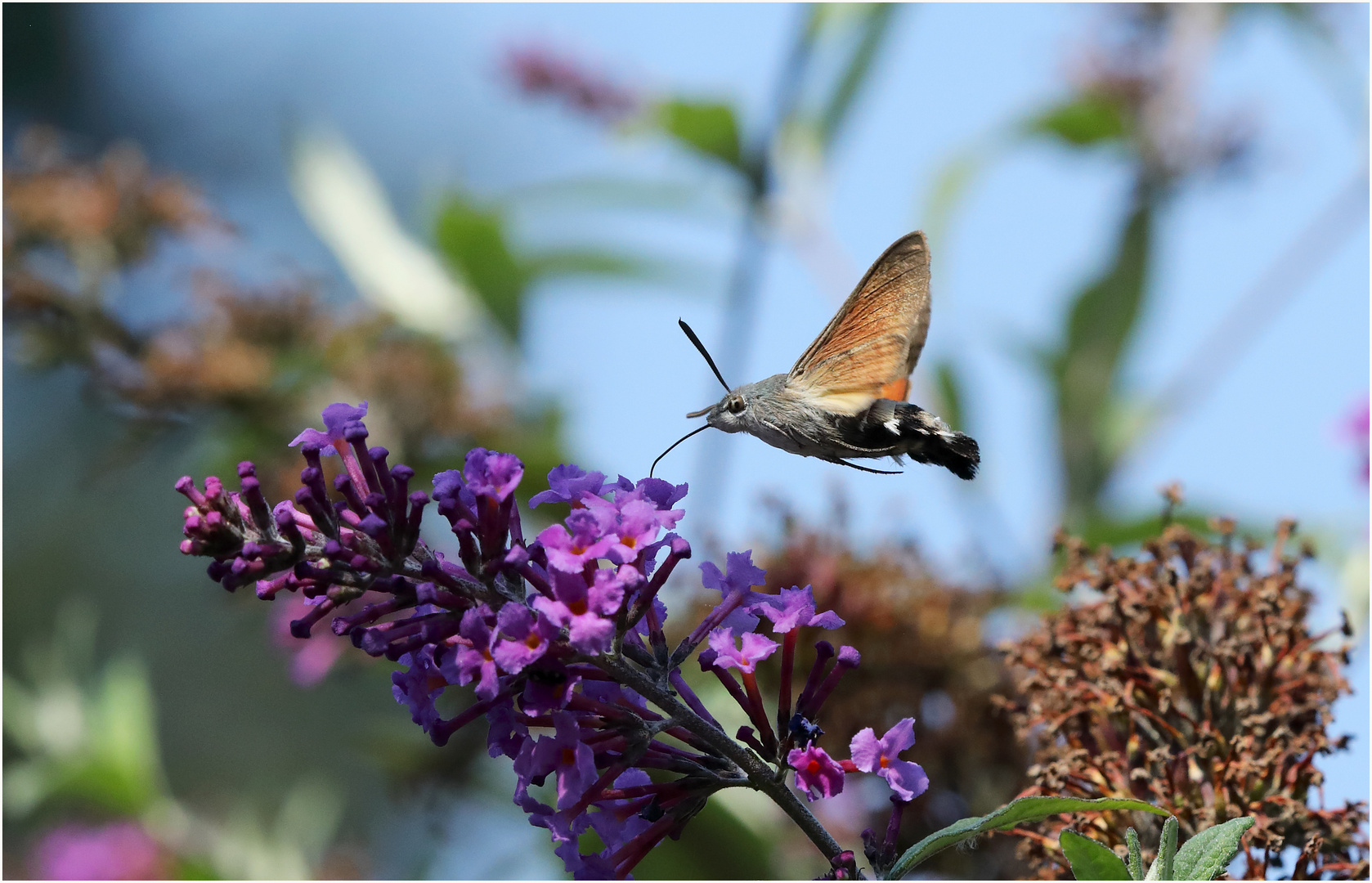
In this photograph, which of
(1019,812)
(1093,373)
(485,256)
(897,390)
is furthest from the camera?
(485,256)

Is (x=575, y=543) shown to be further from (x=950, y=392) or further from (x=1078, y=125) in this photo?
(x=1078, y=125)

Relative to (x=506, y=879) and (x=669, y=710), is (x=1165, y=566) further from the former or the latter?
(x=506, y=879)

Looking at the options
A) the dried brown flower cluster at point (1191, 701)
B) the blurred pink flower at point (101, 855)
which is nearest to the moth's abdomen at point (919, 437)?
the dried brown flower cluster at point (1191, 701)

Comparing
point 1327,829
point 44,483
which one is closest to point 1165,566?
point 1327,829

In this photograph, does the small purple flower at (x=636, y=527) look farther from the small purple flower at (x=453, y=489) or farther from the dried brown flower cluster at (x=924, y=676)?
the dried brown flower cluster at (x=924, y=676)

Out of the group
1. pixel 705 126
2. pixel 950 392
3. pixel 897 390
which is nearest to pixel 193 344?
pixel 705 126

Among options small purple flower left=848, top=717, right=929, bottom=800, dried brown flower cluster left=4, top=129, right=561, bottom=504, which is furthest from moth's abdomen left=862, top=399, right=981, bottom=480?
dried brown flower cluster left=4, top=129, right=561, bottom=504
